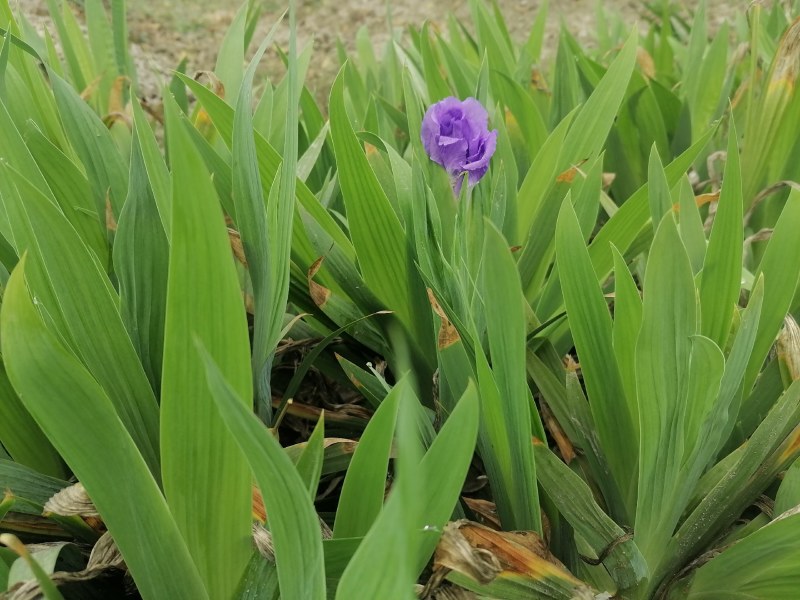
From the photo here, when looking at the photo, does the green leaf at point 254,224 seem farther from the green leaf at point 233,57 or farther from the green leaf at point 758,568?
the green leaf at point 233,57

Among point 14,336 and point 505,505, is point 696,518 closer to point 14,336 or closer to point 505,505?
point 505,505

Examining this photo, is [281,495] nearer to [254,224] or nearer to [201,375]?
[201,375]

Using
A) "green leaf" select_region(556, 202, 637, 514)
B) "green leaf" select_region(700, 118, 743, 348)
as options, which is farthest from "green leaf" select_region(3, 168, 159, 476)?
"green leaf" select_region(700, 118, 743, 348)

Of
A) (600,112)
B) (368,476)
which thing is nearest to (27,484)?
(368,476)

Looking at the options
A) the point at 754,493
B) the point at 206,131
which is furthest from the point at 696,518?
the point at 206,131

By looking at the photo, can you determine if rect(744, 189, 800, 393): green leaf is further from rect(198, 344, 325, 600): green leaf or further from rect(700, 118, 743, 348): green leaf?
rect(198, 344, 325, 600): green leaf

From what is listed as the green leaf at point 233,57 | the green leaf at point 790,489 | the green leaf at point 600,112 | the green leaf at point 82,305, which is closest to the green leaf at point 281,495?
the green leaf at point 82,305
